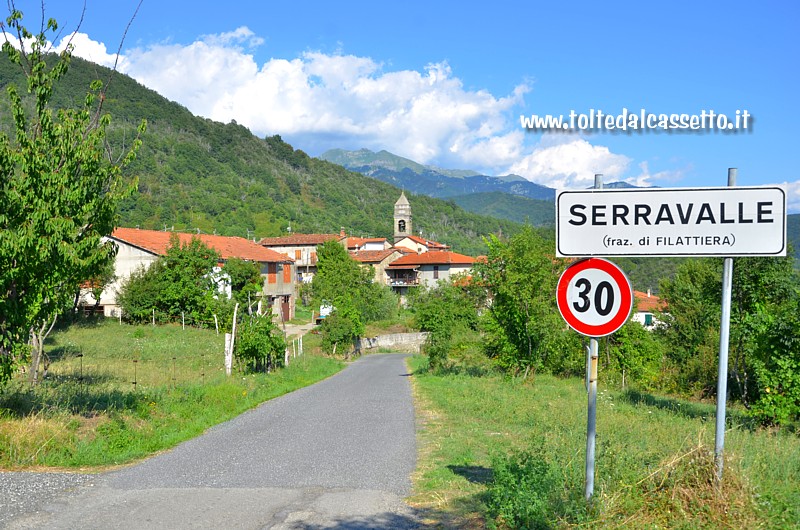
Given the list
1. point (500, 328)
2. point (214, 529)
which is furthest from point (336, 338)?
Answer: point (214, 529)

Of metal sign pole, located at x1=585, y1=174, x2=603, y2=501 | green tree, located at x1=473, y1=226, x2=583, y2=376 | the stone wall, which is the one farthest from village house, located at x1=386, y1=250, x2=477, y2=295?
Result: metal sign pole, located at x1=585, y1=174, x2=603, y2=501

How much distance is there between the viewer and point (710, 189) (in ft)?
18.7

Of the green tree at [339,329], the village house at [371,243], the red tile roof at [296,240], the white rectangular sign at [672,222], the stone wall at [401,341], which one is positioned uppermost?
the village house at [371,243]

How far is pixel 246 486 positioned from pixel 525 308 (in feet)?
57.1

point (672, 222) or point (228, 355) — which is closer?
point (672, 222)

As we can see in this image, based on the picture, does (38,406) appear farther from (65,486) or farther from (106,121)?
(106,121)

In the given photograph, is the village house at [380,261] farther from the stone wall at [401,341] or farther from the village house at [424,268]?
the stone wall at [401,341]

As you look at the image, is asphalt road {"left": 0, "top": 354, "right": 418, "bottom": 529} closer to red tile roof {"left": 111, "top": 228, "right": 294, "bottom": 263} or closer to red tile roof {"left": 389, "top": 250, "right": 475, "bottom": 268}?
red tile roof {"left": 111, "top": 228, "right": 294, "bottom": 263}

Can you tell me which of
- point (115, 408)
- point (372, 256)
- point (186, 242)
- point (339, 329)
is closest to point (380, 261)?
point (372, 256)

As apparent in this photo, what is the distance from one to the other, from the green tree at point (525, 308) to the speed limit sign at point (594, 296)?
18404 millimetres

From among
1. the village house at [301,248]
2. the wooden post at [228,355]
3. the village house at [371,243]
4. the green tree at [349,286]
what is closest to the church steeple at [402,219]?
the village house at [371,243]

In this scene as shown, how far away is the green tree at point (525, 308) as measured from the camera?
78.2 feet

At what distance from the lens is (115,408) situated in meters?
12.1

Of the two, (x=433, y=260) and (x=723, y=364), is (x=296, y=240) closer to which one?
(x=433, y=260)
